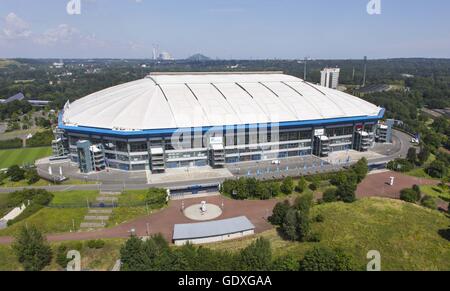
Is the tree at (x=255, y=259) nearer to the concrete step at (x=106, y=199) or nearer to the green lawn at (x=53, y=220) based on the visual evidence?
the green lawn at (x=53, y=220)

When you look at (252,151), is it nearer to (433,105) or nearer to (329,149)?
(329,149)

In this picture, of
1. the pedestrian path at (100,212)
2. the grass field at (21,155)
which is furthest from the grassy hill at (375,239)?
the grass field at (21,155)

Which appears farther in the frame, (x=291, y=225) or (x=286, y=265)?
(x=291, y=225)

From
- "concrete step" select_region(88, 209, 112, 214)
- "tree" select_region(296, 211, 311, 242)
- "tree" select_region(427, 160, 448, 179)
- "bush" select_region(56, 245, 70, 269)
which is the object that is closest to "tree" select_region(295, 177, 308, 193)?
"tree" select_region(296, 211, 311, 242)

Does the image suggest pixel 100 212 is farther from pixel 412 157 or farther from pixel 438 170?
pixel 438 170

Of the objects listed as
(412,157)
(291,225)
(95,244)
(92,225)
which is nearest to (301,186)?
(291,225)
